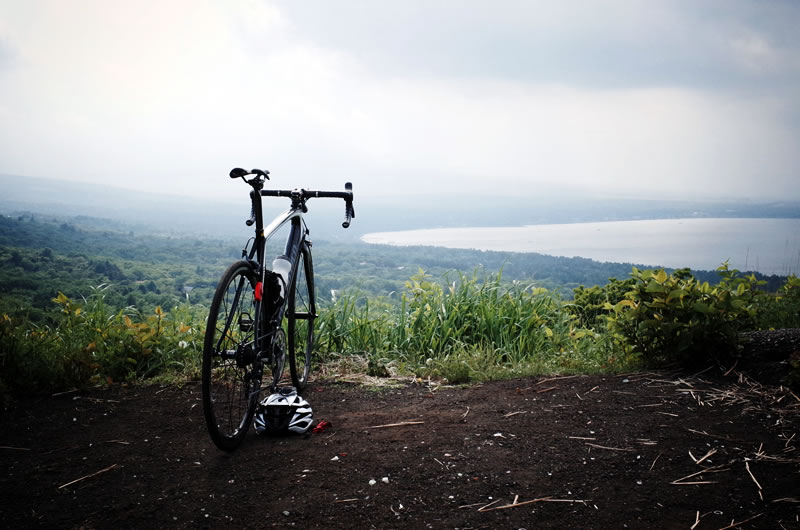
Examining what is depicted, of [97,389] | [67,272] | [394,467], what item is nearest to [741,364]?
[394,467]

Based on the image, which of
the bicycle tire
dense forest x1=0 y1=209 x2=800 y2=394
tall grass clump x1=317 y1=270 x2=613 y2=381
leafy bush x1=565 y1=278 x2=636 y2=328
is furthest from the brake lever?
leafy bush x1=565 y1=278 x2=636 y2=328

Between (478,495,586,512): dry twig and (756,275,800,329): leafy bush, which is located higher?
(756,275,800,329): leafy bush

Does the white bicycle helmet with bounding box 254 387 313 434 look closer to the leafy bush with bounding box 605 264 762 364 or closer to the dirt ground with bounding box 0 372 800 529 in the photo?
the dirt ground with bounding box 0 372 800 529

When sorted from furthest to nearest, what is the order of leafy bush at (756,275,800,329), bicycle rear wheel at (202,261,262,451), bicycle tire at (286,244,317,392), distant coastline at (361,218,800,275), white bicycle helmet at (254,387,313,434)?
distant coastline at (361,218,800,275) < leafy bush at (756,275,800,329) < bicycle tire at (286,244,317,392) < white bicycle helmet at (254,387,313,434) < bicycle rear wheel at (202,261,262,451)

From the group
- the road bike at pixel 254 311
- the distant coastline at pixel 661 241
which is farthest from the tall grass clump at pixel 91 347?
the distant coastline at pixel 661 241

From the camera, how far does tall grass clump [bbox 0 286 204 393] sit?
126 inches

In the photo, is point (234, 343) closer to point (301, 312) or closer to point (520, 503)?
point (301, 312)

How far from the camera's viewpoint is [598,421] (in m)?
2.59

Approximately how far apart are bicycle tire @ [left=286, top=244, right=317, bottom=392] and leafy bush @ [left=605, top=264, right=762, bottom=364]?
86.0 inches

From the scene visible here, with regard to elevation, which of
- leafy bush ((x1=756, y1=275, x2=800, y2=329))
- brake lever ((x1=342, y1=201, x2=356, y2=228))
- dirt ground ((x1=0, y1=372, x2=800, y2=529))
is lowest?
dirt ground ((x1=0, y1=372, x2=800, y2=529))

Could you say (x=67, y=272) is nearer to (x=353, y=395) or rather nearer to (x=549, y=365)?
(x=353, y=395)

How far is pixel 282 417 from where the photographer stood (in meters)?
2.62

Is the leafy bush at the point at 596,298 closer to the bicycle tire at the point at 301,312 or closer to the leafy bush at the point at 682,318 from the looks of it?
the leafy bush at the point at 682,318

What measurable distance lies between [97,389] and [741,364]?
13.8 ft
